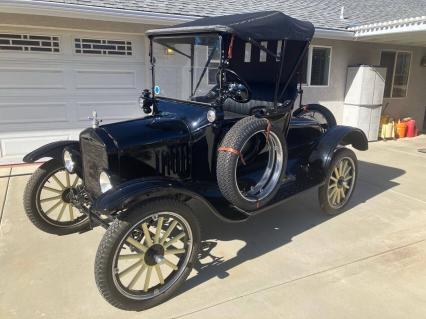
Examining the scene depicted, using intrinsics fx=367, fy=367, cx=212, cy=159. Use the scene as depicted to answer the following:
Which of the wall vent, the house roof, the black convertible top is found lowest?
the wall vent

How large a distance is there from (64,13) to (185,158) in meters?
3.70

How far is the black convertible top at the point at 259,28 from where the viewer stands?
10.2 ft

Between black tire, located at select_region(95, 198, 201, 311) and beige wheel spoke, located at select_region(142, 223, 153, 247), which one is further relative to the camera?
beige wheel spoke, located at select_region(142, 223, 153, 247)

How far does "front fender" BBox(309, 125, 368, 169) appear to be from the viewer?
419cm

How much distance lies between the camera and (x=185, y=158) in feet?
11.0

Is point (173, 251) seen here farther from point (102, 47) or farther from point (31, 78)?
point (102, 47)

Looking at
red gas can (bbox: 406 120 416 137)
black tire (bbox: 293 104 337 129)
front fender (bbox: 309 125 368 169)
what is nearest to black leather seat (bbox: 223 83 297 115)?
front fender (bbox: 309 125 368 169)

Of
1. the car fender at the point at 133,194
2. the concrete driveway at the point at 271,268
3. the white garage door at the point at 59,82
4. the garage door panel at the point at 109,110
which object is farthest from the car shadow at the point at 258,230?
the white garage door at the point at 59,82

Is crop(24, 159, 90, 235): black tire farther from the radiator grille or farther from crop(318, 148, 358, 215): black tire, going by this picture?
crop(318, 148, 358, 215): black tire

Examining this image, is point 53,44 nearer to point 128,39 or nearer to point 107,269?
point 128,39

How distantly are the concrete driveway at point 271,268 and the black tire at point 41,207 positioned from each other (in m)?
0.10

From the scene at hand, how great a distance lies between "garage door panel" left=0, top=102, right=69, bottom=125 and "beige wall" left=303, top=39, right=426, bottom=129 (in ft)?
17.4

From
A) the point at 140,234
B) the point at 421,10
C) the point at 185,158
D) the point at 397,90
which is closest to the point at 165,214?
the point at 140,234

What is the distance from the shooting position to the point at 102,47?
6422mm
